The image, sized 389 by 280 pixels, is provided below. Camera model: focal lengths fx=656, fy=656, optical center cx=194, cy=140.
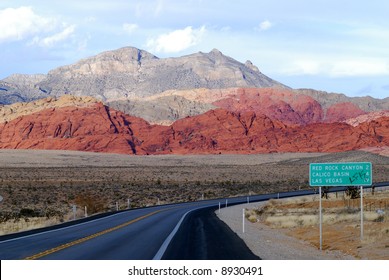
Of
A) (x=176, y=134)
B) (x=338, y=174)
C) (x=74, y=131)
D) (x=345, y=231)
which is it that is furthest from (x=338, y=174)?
(x=74, y=131)

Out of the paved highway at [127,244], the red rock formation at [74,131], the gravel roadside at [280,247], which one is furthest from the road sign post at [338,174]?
the red rock formation at [74,131]

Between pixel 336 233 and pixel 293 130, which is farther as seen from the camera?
pixel 293 130

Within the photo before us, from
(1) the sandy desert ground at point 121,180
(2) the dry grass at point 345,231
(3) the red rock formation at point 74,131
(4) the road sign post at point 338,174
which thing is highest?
(3) the red rock formation at point 74,131

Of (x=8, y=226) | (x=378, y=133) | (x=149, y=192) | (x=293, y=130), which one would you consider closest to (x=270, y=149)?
(x=293, y=130)

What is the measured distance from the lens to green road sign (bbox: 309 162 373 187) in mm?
22891

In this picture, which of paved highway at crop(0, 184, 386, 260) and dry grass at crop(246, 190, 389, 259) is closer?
paved highway at crop(0, 184, 386, 260)

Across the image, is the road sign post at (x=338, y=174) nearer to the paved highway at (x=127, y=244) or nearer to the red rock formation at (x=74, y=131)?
the paved highway at (x=127, y=244)

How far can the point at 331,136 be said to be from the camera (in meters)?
162

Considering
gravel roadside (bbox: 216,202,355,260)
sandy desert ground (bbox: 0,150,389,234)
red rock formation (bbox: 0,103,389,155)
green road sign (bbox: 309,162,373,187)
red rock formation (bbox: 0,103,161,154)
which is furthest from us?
red rock formation (bbox: 0,103,161,154)

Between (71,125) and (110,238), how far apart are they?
145974mm

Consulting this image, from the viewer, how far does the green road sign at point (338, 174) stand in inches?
901

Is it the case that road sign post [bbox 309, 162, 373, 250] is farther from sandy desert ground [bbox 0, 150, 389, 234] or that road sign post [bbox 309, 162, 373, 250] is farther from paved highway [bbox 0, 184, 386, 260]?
sandy desert ground [bbox 0, 150, 389, 234]

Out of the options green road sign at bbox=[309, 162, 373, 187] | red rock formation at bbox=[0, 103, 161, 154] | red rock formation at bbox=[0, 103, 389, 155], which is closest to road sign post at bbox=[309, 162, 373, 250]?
green road sign at bbox=[309, 162, 373, 187]
